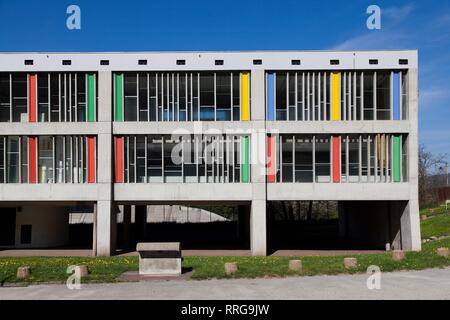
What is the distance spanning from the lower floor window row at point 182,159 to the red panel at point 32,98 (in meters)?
5.07

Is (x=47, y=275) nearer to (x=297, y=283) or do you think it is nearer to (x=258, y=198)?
(x=297, y=283)

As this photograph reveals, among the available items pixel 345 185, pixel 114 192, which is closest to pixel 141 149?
pixel 114 192

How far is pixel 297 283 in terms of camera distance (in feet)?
59.2

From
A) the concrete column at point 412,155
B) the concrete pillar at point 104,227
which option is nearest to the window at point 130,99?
the concrete pillar at point 104,227

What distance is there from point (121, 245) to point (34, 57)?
554 inches

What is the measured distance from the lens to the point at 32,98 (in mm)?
31328

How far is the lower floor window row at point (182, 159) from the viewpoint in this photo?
102 ft

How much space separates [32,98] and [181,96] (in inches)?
346

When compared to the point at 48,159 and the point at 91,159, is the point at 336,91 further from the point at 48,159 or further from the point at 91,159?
the point at 48,159

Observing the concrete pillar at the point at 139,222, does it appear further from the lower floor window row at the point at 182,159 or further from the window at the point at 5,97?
the window at the point at 5,97

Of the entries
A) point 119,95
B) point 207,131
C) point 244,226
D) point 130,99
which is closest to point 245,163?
point 207,131

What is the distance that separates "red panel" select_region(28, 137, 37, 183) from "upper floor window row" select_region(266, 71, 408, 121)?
45.7 ft

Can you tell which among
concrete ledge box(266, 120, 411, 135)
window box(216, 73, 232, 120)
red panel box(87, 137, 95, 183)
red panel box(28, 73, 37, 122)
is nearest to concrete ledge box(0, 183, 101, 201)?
red panel box(87, 137, 95, 183)

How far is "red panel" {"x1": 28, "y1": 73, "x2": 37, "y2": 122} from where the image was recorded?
102 ft
